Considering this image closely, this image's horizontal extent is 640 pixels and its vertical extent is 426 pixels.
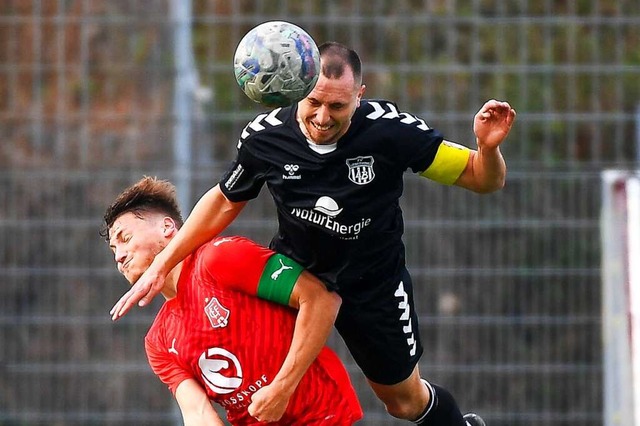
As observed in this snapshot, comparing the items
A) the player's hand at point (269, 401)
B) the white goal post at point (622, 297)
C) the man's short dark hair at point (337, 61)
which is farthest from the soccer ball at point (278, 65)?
the white goal post at point (622, 297)

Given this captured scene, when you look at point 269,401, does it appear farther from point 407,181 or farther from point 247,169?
point 407,181

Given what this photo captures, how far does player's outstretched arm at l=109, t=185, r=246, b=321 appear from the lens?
17.1 ft

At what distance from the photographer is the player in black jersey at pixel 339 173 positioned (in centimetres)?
528

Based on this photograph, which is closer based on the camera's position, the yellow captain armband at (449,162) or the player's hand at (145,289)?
the player's hand at (145,289)

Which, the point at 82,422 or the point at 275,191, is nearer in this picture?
the point at 275,191

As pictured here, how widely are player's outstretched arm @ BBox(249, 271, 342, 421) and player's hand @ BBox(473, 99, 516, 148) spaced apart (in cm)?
84

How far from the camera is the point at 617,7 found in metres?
8.41

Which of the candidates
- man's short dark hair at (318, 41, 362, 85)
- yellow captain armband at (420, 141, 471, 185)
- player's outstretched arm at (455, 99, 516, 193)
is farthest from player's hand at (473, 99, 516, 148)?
man's short dark hair at (318, 41, 362, 85)

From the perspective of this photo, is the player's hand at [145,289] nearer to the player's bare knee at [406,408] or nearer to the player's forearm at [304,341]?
the player's forearm at [304,341]

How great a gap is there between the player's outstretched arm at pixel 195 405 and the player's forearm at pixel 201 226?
426 mm

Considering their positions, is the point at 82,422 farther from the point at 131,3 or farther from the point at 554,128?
the point at 554,128

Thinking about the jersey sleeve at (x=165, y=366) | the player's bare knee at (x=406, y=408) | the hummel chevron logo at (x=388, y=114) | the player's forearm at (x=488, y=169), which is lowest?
the player's bare knee at (x=406, y=408)

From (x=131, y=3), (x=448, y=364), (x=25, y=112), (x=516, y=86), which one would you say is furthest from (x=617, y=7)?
(x=25, y=112)

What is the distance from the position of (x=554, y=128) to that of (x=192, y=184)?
2024 millimetres
